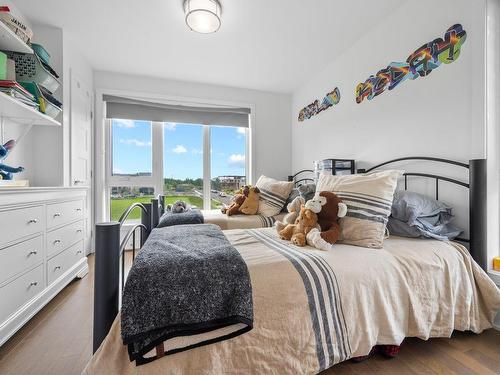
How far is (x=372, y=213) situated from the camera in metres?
1.43

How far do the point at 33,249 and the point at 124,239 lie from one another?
3.29ft

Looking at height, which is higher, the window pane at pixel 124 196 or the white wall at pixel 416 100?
the white wall at pixel 416 100

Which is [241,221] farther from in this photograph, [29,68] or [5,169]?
[29,68]

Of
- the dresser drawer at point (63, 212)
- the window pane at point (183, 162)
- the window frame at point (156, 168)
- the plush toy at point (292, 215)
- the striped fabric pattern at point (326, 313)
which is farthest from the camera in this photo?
the window pane at point (183, 162)

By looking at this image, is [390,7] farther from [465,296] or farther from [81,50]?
[81,50]

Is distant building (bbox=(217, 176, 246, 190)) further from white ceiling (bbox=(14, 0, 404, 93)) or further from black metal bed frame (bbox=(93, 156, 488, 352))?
black metal bed frame (bbox=(93, 156, 488, 352))

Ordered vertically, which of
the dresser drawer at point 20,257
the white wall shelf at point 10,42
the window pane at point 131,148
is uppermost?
the white wall shelf at point 10,42

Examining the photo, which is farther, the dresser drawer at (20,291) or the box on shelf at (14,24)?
the box on shelf at (14,24)

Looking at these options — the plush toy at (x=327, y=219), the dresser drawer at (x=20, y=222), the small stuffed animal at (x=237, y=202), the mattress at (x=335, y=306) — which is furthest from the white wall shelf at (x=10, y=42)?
the plush toy at (x=327, y=219)

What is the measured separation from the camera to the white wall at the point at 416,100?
1490 millimetres

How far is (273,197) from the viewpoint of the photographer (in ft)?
8.97

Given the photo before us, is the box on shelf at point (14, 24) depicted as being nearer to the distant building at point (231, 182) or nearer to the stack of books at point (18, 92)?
the stack of books at point (18, 92)

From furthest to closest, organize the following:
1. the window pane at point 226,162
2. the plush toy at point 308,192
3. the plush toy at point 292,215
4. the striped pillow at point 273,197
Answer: the window pane at point 226,162, the striped pillow at point 273,197, the plush toy at point 308,192, the plush toy at point 292,215

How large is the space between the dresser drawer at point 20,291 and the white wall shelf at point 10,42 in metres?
1.53
